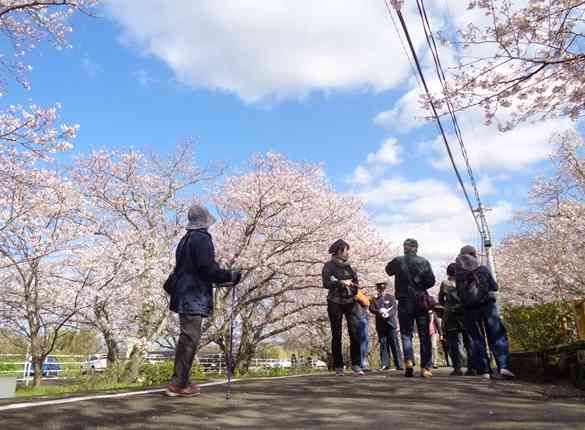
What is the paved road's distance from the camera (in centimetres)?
312

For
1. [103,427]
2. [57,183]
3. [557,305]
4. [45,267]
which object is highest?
[57,183]

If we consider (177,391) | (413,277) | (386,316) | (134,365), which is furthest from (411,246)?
(134,365)

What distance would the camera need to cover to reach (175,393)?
4.46 m

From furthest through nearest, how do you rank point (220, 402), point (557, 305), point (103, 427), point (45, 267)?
1. point (45, 267)
2. point (557, 305)
3. point (220, 402)
4. point (103, 427)

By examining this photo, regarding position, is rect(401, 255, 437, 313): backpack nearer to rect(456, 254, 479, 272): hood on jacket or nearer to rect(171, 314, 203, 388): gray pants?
rect(456, 254, 479, 272): hood on jacket

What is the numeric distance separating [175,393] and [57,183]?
11.9 metres

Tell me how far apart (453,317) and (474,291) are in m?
1.42

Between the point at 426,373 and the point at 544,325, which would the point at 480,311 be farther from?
the point at 544,325

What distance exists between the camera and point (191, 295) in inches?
178

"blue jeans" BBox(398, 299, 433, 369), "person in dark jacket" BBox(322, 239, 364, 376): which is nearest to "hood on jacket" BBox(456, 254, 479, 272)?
"blue jeans" BBox(398, 299, 433, 369)

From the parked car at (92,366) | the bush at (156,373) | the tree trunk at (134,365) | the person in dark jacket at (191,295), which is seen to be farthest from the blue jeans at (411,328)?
the tree trunk at (134,365)

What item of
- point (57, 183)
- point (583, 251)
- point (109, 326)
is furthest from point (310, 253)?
point (583, 251)

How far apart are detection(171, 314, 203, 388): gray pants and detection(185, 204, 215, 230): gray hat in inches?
35.8

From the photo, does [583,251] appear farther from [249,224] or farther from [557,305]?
[249,224]
